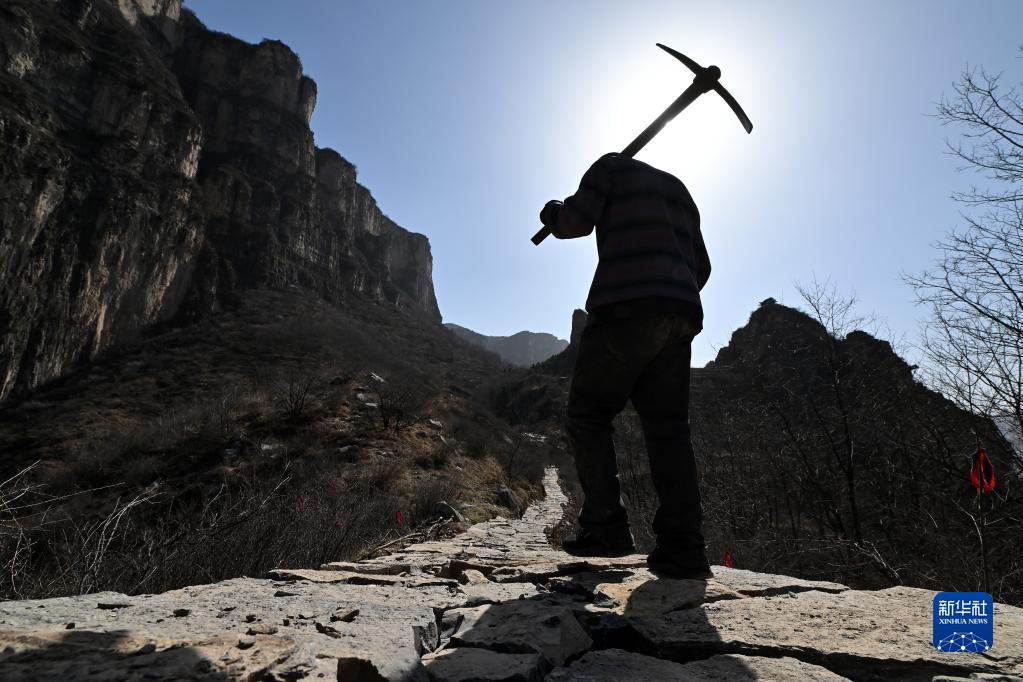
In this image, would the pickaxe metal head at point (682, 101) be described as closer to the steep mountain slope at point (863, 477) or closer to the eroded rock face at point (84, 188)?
the steep mountain slope at point (863, 477)

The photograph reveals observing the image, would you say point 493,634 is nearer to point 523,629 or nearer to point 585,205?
point 523,629

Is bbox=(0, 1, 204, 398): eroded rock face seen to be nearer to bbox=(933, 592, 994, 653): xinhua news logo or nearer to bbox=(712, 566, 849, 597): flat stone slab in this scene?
bbox=(712, 566, 849, 597): flat stone slab

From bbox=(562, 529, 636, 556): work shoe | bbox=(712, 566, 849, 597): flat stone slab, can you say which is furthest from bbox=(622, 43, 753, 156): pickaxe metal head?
bbox=(712, 566, 849, 597): flat stone slab

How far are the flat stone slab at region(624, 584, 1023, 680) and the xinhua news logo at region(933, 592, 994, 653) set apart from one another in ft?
0.08

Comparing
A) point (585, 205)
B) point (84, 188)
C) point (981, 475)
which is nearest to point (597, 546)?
point (585, 205)

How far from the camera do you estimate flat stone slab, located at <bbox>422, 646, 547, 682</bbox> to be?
1027 millimetres

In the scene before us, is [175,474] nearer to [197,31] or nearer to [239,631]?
[239,631]

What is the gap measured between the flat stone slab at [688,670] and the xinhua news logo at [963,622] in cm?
43

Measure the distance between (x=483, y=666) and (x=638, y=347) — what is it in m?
1.40

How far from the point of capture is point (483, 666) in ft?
3.58

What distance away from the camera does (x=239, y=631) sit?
1.17m

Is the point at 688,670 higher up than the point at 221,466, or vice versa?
the point at 688,670

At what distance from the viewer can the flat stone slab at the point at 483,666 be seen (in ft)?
3.37

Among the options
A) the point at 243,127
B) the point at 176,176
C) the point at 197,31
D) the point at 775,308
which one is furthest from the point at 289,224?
the point at 775,308
